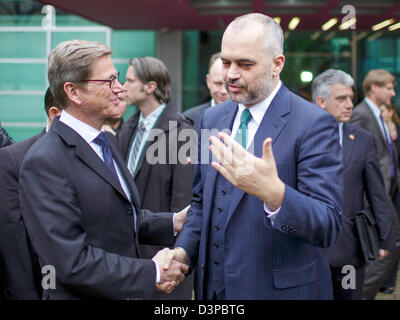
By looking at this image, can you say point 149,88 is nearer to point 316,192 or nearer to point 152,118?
point 152,118

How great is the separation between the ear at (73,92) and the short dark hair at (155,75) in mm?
2120

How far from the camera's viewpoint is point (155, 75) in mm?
4500

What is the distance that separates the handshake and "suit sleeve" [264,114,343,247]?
2.21 ft

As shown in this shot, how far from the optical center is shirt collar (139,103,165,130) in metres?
4.37

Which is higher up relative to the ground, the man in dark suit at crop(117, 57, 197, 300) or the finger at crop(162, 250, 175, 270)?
the man in dark suit at crop(117, 57, 197, 300)

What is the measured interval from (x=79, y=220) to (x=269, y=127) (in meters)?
0.95

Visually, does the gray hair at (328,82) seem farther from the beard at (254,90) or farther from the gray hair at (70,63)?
the gray hair at (70,63)

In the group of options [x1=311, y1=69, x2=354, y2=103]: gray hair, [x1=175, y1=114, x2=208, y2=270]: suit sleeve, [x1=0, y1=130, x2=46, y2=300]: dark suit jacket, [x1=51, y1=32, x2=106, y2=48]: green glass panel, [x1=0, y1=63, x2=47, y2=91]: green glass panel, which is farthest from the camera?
[x1=0, y1=63, x2=47, y2=91]: green glass panel

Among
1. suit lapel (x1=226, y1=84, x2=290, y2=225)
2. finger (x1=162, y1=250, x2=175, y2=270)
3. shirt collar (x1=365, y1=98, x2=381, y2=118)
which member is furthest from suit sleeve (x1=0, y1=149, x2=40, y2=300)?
shirt collar (x1=365, y1=98, x2=381, y2=118)

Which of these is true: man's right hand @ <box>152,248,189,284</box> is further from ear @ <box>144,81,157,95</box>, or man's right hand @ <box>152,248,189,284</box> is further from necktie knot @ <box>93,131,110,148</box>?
ear @ <box>144,81,157,95</box>

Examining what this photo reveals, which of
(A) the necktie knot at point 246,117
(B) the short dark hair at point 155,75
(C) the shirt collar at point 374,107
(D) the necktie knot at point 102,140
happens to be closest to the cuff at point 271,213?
(A) the necktie knot at point 246,117

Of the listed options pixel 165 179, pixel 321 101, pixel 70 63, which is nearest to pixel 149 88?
pixel 165 179

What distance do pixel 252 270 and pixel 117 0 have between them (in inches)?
281
